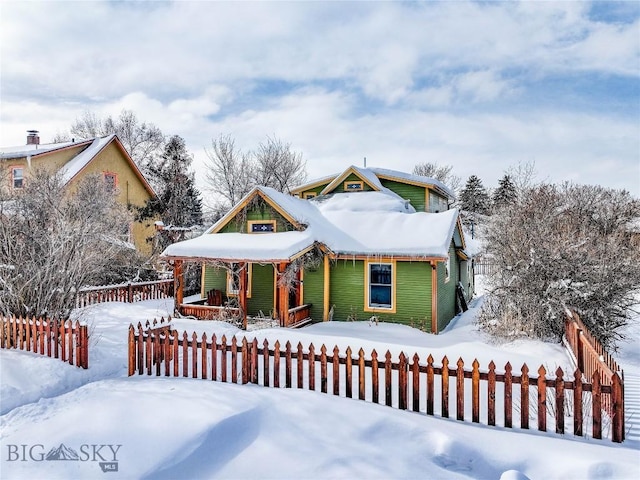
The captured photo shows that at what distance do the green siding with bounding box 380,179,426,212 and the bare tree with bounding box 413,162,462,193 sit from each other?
3850 cm

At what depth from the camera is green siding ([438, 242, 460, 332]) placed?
49.9 ft

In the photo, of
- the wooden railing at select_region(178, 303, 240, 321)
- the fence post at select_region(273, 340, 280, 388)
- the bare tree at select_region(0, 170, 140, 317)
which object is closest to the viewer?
the fence post at select_region(273, 340, 280, 388)

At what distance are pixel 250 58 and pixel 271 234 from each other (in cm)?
626

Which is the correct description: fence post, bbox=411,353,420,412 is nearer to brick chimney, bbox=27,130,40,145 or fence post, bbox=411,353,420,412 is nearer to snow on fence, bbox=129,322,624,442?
snow on fence, bbox=129,322,624,442

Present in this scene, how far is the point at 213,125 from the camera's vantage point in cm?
3741

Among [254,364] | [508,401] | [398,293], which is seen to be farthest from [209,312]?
[508,401]

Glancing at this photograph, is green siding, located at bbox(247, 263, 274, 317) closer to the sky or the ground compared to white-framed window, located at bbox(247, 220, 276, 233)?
closer to the ground

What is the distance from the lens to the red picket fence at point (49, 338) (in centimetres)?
802

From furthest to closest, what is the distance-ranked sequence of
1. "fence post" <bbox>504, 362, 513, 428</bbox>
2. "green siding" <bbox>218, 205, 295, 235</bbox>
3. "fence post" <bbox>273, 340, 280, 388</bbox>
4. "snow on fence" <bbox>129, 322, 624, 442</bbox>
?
"green siding" <bbox>218, 205, 295, 235</bbox> < "fence post" <bbox>273, 340, 280, 388</bbox> < "fence post" <bbox>504, 362, 513, 428</bbox> < "snow on fence" <bbox>129, 322, 624, 442</bbox>

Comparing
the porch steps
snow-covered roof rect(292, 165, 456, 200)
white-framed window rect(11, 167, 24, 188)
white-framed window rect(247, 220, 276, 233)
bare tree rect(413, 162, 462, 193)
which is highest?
bare tree rect(413, 162, 462, 193)

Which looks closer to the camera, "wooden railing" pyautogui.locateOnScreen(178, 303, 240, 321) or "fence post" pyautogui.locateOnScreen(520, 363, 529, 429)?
"fence post" pyautogui.locateOnScreen(520, 363, 529, 429)

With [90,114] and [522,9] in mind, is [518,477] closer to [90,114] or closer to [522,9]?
[522,9]

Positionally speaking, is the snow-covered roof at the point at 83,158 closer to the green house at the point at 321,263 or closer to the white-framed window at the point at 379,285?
the green house at the point at 321,263

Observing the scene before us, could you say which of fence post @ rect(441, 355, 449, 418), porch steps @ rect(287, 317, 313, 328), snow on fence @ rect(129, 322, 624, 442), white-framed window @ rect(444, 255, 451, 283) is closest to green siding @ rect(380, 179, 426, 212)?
white-framed window @ rect(444, 255, 451, 283)
